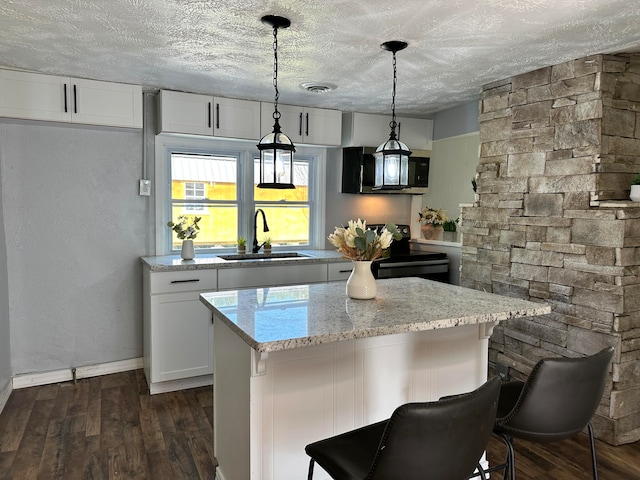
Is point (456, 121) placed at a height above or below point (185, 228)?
above

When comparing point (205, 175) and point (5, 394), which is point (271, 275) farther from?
point (5, 394)

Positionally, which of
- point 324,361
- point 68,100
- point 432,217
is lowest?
point 324,361

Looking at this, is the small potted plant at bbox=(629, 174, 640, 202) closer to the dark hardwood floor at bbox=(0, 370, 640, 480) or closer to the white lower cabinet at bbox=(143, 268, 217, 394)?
the dark hardwood floor at bbox=(0, 370, 640, 480)

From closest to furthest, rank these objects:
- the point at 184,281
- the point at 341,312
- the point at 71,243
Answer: the point at 341,312
the point at 184,281
the point at 71,243

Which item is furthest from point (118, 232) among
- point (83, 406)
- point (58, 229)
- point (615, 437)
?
point (615, 437)

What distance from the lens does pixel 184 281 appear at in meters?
3.32

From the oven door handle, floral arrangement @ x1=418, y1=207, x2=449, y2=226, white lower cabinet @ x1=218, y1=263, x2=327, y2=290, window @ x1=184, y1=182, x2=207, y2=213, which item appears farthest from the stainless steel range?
Answer: window @ x1=184, y1=182, x2=207, y2=213

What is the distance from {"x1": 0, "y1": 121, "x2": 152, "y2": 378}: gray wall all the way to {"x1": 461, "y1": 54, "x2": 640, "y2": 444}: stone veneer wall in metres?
2.88

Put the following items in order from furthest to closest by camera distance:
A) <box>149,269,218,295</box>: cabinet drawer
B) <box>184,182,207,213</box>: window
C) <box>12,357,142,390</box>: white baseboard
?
1. <box>184,182,207,213</box>: window
2. <box>12,357,142,390</box>: white baseboard
3. <box>149,269,218,295</box>: cabinet drawer

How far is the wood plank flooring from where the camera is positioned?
2.34 meters

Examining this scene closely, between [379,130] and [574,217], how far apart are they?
2.00 meters

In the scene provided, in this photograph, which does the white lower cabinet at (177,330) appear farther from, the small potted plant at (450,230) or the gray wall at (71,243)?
the small potted plant at (450,230)

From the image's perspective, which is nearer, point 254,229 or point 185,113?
point 185,113

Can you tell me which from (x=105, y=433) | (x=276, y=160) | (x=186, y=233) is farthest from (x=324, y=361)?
(x=186, y=233)
